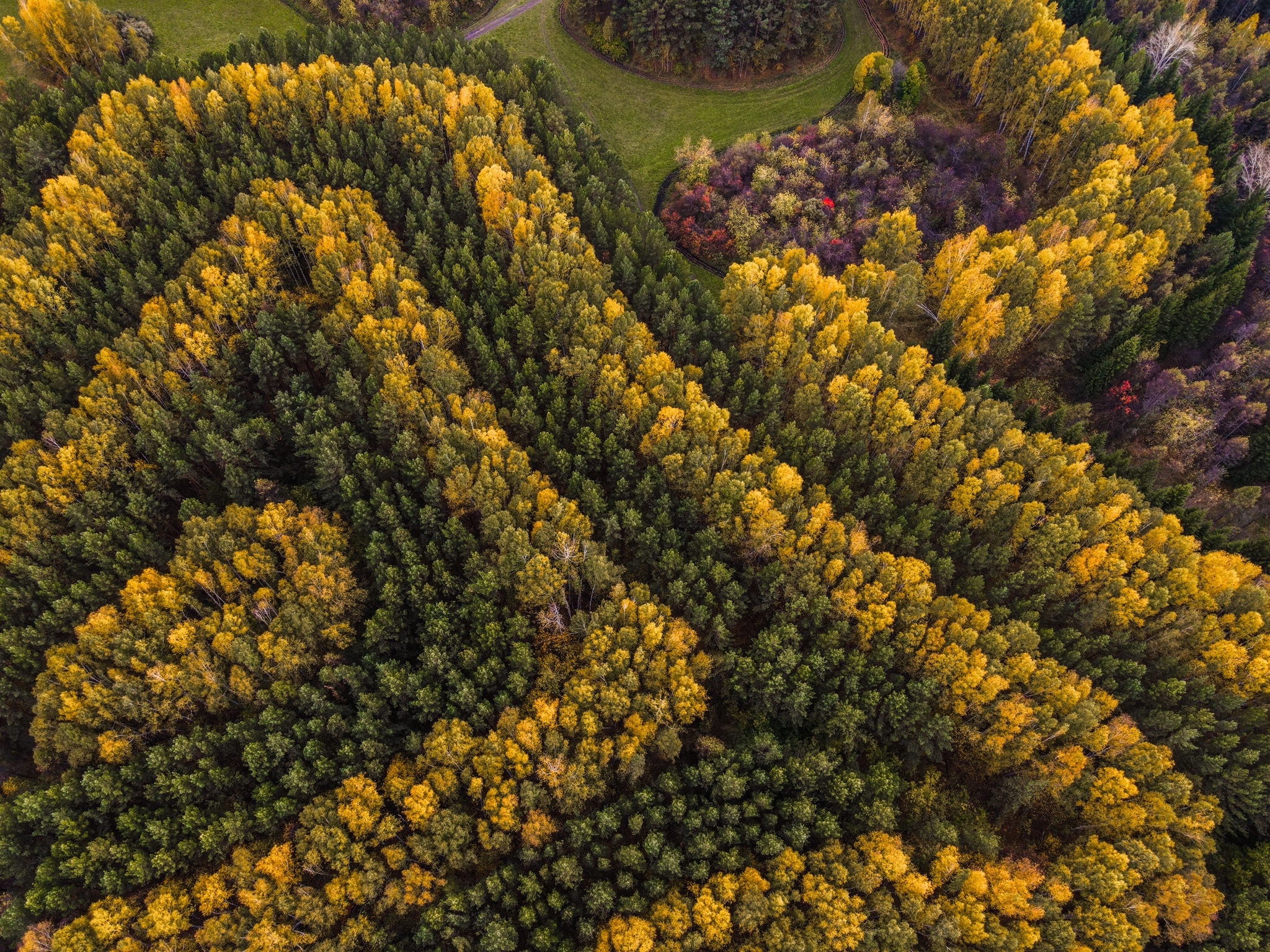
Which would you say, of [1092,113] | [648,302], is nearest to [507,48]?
[648,302]

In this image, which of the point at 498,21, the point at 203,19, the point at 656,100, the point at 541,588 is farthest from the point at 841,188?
the point at 203,19

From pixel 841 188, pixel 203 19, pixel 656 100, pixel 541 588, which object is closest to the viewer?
pixel 541 588

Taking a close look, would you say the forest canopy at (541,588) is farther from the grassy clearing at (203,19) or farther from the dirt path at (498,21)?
the dirt path at (498,21)

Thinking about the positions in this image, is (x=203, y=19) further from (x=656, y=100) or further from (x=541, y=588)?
(x=541, y=588)

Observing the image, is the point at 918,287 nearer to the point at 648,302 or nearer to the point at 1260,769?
the point at 648,302

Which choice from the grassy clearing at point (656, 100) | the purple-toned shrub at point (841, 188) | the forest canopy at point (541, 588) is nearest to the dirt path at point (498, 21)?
the grassy clearing at point (656, 100)

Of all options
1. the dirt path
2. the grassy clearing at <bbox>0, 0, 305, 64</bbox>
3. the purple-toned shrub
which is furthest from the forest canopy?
the dirt path

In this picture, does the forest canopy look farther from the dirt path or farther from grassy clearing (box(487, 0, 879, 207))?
the dirt path
